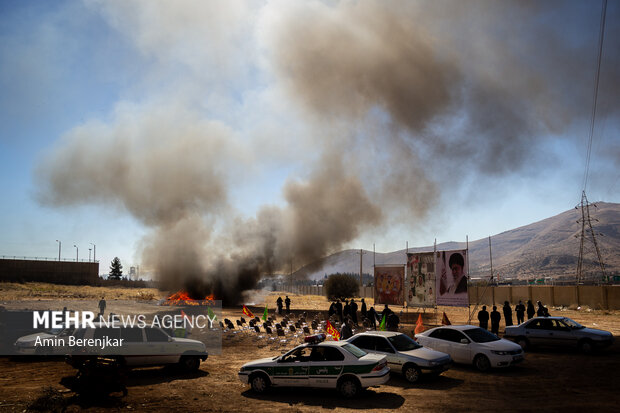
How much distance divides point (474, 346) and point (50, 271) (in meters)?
81.7

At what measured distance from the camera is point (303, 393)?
37.7ft

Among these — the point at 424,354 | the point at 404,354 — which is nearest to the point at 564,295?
the point at 424,354

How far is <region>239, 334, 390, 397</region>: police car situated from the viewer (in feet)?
35.0

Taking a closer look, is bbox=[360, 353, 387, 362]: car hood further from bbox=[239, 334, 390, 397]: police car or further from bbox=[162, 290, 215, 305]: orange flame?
bbox=[162, 290, 215, 305]: orange flame

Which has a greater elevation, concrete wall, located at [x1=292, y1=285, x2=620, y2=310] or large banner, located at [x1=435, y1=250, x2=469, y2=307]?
large banner, located at [x1=435, y1=250, x2=469, y2=307]

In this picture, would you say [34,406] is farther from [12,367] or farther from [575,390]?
[575,390]

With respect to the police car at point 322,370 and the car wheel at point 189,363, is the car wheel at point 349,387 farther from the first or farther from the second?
the car wheel at point 189,363

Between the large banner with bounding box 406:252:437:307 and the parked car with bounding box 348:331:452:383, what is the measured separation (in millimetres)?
17832

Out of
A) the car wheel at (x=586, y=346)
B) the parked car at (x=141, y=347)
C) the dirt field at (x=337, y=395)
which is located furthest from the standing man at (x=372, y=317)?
the parked car at (x=141, y=347)

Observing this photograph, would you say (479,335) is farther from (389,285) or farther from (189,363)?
(389,285)

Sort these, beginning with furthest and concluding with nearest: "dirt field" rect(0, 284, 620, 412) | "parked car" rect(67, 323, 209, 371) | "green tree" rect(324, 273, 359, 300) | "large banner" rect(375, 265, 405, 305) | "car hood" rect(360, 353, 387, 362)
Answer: "green tree" rect(324, 273, 359, 300), "large banner" rect(375, 265, 405, 305), "parked car" rect(67, 323, 209, 371), "car hood" rect(360, 353, 387, 362), "dirt field" rect(0, 284, 620, 412)

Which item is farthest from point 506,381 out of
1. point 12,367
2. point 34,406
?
point 12,367

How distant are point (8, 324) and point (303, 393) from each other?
51.7 feet

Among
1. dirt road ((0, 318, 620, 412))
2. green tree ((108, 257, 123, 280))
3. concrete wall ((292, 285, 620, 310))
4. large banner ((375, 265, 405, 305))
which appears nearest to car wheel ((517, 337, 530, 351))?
dirt road ((0, 318, 620, 412))
